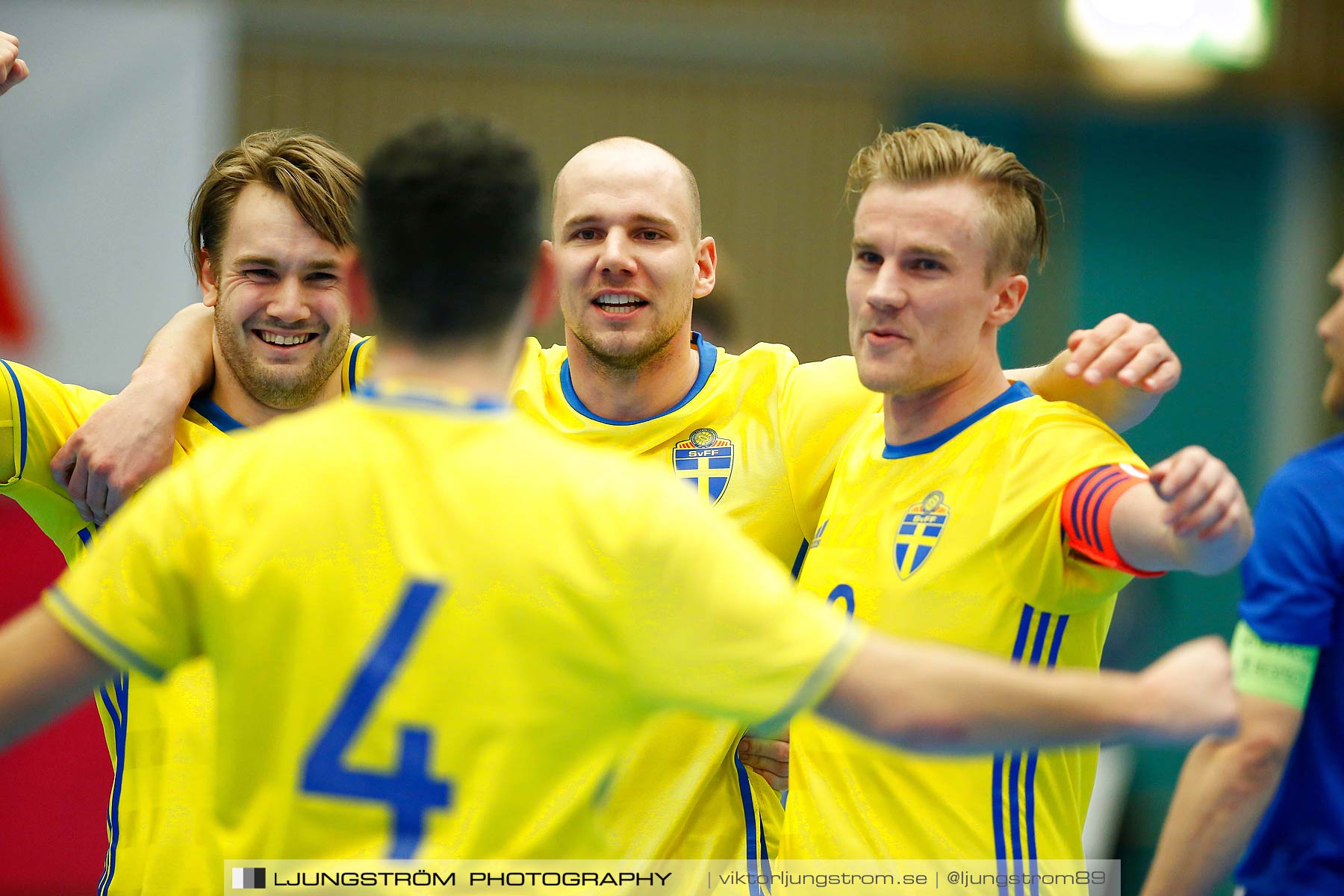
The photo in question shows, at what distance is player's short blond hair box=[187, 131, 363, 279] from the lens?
346 centimetres

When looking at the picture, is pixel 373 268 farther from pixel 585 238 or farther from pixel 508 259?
pixel 585 238

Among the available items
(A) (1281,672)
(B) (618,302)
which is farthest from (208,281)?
(A) (1281,672)

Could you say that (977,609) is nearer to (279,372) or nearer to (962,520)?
(962,520)

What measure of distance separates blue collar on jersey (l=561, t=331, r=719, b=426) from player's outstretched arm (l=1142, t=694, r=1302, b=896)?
1605 mm

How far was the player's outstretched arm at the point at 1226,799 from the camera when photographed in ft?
10.8

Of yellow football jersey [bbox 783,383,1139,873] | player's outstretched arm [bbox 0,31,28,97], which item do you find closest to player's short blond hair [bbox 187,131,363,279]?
player's outstretched arm [bbox 0,31,28,97]

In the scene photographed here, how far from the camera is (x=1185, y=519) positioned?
244cm

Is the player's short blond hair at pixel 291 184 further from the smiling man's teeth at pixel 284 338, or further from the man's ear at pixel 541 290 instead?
the man's ear at pixel 541 290

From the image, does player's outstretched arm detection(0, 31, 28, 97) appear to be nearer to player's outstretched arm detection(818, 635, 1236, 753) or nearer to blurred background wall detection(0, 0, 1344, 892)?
player's outstretched arm detection(818, 635, 1236, 753)

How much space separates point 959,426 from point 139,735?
2108mm

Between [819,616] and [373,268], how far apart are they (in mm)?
889

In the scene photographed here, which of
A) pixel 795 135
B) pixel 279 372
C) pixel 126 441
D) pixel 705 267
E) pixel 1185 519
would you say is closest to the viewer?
pixel 1185 519

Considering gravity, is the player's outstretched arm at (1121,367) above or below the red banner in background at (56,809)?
above

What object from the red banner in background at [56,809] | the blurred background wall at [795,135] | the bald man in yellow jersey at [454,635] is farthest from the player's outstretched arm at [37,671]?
the blurred background wall at [795,135]
